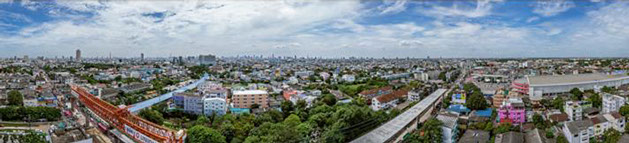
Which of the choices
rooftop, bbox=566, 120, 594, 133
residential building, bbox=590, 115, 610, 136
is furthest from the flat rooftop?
rooftop, bbox=566, 120, 594, 133

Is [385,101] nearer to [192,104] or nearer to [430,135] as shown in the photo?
[430,135]

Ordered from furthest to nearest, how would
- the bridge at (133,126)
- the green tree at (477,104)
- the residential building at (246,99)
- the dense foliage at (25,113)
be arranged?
the residential building at (246,99)
the green tree at (477,104)
the dense foliage at (25,113)
the bridge at (133,126)

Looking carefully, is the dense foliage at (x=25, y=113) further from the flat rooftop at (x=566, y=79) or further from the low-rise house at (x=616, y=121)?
the flat rooftop at (x=566, y=79)

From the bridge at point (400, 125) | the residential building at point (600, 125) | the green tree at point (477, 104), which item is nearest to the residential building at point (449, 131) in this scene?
the bridge at point (400, 125)

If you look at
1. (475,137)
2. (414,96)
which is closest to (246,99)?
(414,96)

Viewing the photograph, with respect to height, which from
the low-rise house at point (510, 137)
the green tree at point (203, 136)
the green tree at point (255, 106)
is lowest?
the green tree at point (255, 106)

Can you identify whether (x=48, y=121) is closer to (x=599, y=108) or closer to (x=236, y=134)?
(x=236, y=134)

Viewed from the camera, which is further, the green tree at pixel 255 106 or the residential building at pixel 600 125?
the green tree at pixel 255 106

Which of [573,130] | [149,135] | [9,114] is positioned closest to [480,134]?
[573,130]
